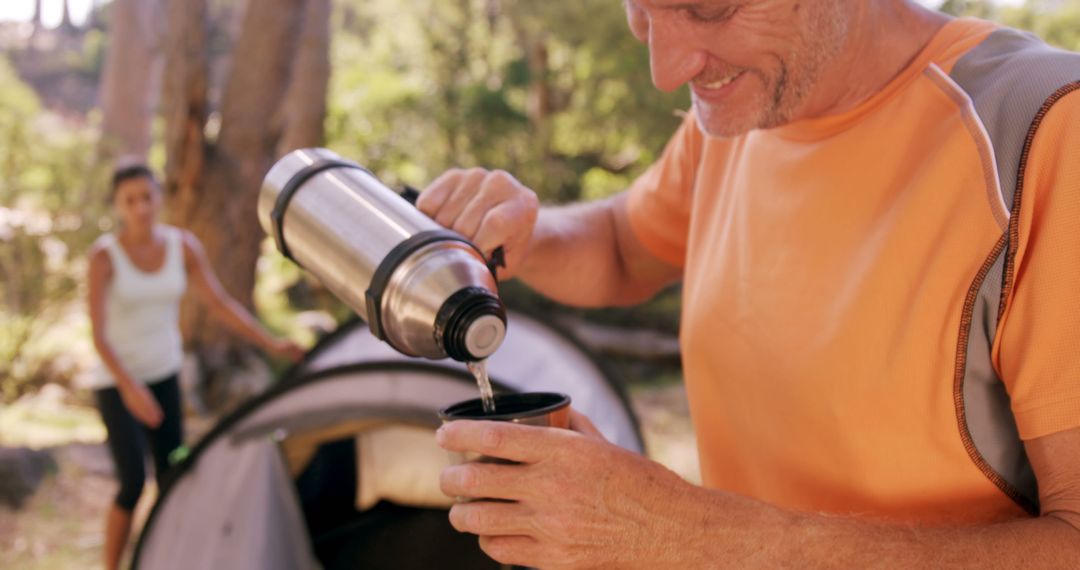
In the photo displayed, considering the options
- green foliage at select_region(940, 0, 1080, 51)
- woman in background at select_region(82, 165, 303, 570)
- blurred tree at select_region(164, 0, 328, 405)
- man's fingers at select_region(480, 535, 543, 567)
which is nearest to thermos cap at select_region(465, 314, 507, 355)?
man's fingers at select_region(480, 535, 543, 567)

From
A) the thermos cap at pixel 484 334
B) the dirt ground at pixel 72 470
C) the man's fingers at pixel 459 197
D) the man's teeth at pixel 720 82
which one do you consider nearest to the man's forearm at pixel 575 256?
the man's fingers at pixel 459 197

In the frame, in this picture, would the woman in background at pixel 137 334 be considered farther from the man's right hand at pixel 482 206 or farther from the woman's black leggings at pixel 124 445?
the man's right hand at pixel 482 206

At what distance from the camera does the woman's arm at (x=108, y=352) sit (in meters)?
3.82

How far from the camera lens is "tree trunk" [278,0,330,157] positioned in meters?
8.45

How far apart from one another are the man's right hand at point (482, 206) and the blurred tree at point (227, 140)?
5.68 meters

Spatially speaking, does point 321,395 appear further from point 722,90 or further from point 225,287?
point 225,287

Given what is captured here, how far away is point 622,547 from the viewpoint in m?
1.08

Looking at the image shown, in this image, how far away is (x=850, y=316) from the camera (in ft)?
4.11

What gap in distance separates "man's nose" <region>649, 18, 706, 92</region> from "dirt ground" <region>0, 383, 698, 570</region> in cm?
410

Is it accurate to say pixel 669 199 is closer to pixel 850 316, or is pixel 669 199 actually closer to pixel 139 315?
pixel 850 316

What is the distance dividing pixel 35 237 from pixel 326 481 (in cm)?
520

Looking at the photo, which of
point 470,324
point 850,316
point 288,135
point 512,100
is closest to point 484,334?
point 470,324

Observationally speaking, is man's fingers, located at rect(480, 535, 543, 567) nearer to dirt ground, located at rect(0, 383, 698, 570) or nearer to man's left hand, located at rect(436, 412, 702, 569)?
man's left hand, located at rect(436, 412, 702, 569)

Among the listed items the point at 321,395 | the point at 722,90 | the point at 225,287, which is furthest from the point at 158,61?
the point at 722,90
